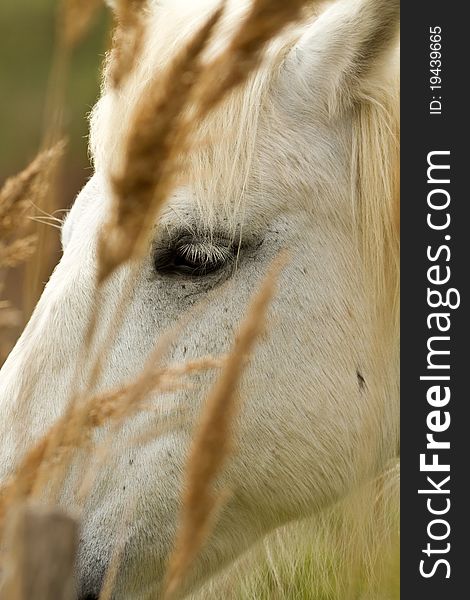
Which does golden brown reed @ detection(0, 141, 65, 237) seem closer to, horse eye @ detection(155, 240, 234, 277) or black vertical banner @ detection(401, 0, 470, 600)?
horse eye @ detection(155, 240, 234, 277)

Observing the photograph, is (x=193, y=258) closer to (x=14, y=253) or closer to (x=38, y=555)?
(x=14, y=253)

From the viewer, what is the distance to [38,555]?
1.09 metres

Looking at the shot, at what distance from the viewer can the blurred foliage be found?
9.88m

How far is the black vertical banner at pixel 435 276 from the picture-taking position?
1.76 m

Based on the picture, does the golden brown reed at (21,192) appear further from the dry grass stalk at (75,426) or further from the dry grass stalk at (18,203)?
the dry grass stalk at (75,426)

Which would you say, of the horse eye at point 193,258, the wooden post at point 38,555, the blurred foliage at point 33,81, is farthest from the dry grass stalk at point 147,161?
the blurred foliage at point 33,81

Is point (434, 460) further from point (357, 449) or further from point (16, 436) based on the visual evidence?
point (16, 436)

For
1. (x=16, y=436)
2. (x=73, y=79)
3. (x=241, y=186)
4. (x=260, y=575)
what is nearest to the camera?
(x=16, y=436)

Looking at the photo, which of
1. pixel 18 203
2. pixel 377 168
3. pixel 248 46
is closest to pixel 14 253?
pixel 18 203

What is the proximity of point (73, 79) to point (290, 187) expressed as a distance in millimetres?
10084

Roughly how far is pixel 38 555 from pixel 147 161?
1.61 ft

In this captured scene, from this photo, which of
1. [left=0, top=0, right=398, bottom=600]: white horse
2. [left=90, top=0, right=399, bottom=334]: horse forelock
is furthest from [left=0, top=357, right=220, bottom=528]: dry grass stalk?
[left=90, top=0, right=399, bottom=334]: horse forelock

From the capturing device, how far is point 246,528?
6.20 ft

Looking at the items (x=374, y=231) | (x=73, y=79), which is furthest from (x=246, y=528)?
(x=73, y=79)
